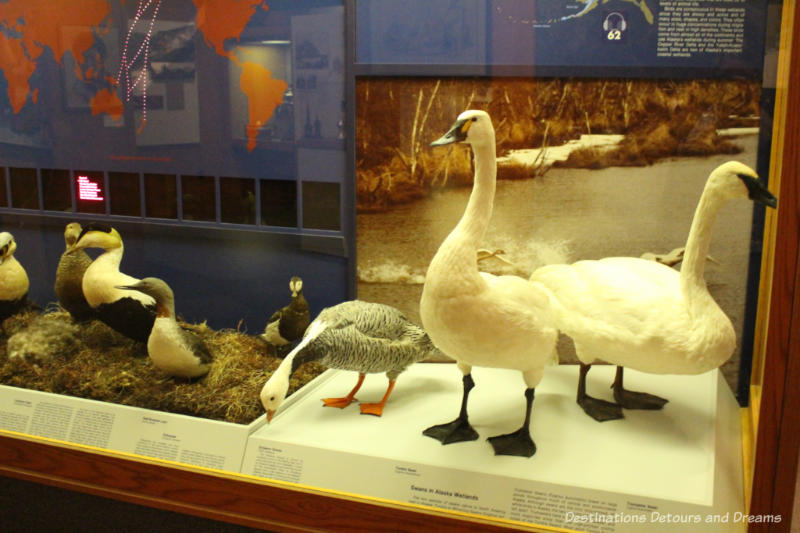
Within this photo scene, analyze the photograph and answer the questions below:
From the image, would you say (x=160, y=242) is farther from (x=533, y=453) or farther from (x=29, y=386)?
(x=533, y=453)

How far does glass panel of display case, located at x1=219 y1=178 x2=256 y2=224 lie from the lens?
209 cm

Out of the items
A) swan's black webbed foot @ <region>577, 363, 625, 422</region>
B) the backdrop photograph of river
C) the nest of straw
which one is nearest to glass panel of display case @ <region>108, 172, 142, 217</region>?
the nest of straw

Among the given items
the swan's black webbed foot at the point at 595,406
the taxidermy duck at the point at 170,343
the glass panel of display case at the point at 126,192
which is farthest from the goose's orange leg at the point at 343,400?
the glass panel of display case at the point at 126,192

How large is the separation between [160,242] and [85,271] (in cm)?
29

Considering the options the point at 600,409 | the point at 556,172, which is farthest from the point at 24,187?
the point at 600,409

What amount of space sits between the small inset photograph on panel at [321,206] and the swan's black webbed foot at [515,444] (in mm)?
807

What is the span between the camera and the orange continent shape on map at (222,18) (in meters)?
1.98

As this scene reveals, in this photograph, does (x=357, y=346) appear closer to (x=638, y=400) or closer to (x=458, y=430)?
(x=458, y=430)

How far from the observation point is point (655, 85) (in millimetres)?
1737

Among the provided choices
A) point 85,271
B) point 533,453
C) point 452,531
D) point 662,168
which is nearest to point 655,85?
point 662,168

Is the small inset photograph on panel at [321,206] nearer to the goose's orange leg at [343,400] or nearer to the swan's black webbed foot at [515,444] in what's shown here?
the goose's orange leg at [343,400]

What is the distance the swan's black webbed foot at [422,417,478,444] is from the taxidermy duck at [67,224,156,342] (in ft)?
3.22

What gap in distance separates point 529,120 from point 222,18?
3.14 ft

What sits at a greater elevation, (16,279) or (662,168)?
(662,168)
